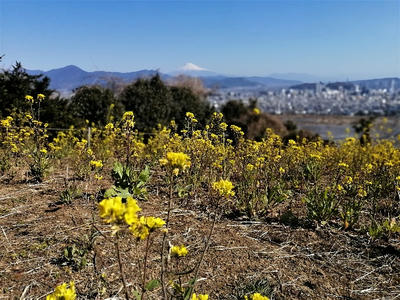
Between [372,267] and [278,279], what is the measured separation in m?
0.95

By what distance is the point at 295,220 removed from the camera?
12.0 feet

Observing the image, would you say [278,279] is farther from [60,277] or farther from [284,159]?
[284,159]

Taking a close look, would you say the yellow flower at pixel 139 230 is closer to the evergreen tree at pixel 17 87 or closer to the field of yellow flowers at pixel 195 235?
the field of yellow flowers at pixel 195 235

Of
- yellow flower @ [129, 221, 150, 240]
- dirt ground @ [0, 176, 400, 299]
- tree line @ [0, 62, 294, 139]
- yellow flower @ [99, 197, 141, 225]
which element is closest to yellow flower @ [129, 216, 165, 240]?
yellow flower @ [129, 221, 150, 240]

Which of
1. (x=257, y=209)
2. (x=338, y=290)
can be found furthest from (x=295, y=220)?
(x=338, y=290)

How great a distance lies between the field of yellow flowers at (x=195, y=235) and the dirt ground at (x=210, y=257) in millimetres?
10

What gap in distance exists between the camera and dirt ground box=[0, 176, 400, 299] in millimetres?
2482

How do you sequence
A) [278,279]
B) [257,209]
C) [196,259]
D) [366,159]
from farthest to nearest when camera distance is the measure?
1. [366,159]
2. [257,209]
3. [196,259]
4. [278,279]

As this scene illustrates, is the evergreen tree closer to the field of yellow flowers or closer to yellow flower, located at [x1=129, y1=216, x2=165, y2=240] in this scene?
the field of yellow flowers

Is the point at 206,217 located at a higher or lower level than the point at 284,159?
lower

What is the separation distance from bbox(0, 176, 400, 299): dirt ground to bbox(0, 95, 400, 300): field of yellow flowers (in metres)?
0.01

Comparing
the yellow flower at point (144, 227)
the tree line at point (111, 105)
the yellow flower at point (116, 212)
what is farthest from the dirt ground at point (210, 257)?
the tree line at point (111, 105)

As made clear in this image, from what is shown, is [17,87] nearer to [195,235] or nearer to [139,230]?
[195,235]

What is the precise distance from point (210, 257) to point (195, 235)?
1.31 ft
